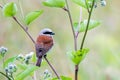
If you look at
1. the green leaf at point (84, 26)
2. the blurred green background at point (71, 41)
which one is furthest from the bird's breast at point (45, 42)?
the blurred green background at point (71, 41)

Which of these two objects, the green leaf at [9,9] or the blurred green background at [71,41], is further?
the blurred green background at [71,41]

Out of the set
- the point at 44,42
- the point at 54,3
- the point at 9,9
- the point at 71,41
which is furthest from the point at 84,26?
the point at 71,41

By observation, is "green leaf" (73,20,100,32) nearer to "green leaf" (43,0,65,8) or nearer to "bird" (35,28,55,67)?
"green leaf" (43,0,65,8)

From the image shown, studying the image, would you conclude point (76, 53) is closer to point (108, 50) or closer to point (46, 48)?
point (46, 48)

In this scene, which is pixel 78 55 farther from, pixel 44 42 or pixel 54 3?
pixel 44 42

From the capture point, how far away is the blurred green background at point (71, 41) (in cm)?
428

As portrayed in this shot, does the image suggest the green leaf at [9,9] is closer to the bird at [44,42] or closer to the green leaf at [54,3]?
the green leaf at [54,3]

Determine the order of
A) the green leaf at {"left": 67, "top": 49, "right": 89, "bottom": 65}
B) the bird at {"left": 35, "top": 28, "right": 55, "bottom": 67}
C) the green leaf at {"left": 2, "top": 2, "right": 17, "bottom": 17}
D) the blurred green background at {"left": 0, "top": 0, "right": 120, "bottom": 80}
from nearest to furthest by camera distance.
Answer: the green leaf at {"left": 67, "top": 49, "right": 89, "bottom": 65} → the green leaf at {"left": 2, "top": 2, "right": 17, "bottom": 17} → the bird at {"left": 35, "top": 28, "right": 55, "bottom": 67} → the blurred green background at {"left": 0, "top": 0, "right": 120, "bottom": 80}

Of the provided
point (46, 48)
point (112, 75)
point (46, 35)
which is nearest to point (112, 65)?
point (112, 75)

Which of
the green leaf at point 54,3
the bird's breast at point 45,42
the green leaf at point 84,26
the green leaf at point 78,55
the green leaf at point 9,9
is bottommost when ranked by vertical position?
the bird's breast at point 45,42

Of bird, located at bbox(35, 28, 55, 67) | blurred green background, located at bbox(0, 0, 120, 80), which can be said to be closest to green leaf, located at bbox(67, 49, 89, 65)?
bird, located at bbox(35, 28, 55, 67)

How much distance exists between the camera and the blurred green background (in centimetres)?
428

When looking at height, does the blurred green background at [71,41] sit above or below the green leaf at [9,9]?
below

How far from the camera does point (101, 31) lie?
17.9ft
